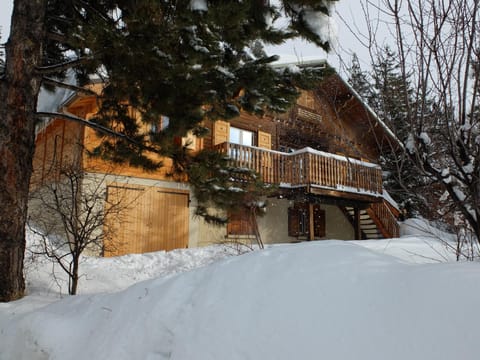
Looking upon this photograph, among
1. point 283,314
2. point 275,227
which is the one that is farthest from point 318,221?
point 283,314

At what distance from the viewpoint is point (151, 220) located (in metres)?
10.7

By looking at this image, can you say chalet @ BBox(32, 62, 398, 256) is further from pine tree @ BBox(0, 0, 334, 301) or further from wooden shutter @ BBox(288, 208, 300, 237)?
pine tree @ BBox(0, 0, 334, 301)

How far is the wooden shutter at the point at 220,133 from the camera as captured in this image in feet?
42.8

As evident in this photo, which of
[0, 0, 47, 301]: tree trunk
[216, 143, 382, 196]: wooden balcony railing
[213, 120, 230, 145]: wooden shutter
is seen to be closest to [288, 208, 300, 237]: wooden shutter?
[216, 143, 382, 196]: wooden balcony railing

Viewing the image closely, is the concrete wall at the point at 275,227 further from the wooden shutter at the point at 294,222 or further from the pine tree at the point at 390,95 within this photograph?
the pine tree at the point at 390,95

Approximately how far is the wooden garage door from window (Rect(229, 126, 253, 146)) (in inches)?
136

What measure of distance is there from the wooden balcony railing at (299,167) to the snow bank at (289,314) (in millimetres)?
8658

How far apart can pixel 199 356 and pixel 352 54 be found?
8.87 ft

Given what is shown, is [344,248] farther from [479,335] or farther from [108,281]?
[108,281]

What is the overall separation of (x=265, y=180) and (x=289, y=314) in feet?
32.0

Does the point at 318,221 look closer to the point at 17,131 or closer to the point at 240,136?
the point at 240,136

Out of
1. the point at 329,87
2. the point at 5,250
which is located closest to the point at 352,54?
the point at 5,250

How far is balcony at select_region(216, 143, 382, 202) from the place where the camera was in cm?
1171

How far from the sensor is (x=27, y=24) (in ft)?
16.0
